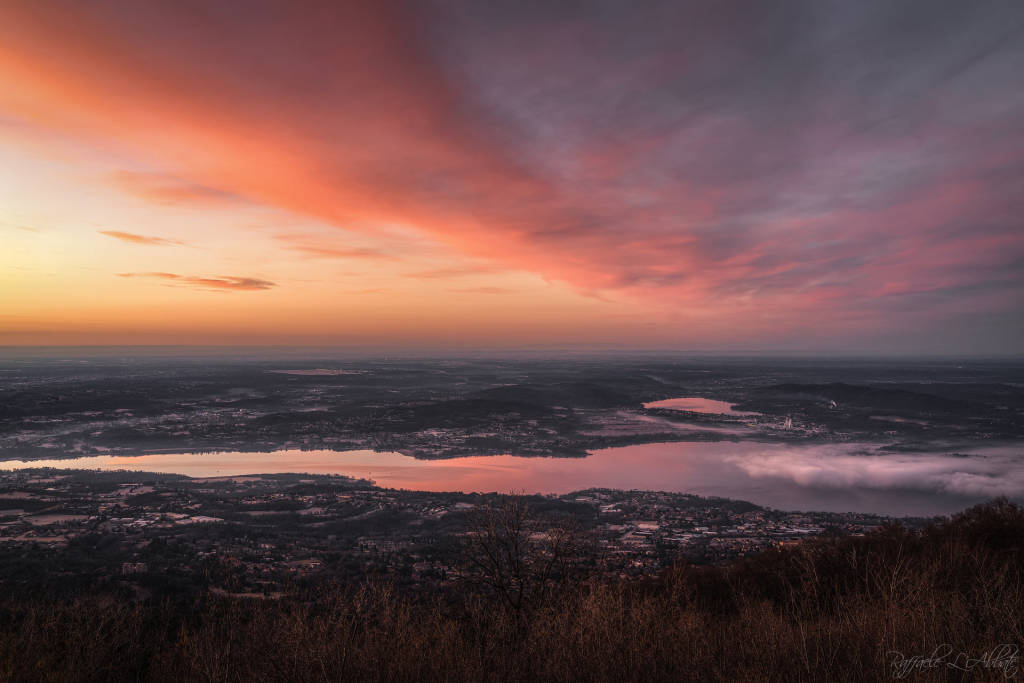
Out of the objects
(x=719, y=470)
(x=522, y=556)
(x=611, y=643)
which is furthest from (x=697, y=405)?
(x=611, y=643)

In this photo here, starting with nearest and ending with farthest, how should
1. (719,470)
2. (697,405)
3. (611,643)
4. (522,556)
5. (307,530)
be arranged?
1. (611,643)
2. (522,556)
3. (307,530)
4. (719,470)
5. (697,405)

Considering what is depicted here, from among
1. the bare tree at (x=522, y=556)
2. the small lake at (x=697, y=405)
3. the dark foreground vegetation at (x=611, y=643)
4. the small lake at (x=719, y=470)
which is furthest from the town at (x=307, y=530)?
the small lake at (x=697, y=405)

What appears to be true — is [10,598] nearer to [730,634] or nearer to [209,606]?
[209,606]

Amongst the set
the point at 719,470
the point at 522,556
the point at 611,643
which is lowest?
the point at 719,470

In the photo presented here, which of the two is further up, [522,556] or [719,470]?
[522,556]

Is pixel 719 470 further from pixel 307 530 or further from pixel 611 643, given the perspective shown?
pixel 611 643

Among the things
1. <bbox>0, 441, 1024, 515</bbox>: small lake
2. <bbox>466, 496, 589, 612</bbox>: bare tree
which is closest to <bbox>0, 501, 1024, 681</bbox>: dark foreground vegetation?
<bbox>466, 496, 589, 612</bbox>: bare tree
